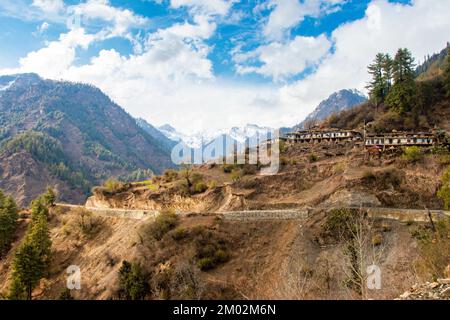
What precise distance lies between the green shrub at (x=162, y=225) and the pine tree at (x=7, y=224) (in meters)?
30.9

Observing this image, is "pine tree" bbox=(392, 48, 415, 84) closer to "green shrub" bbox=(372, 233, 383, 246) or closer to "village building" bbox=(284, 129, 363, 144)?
"village building" bbox=(284, 129, 363, 144)

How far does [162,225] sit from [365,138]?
31.9m

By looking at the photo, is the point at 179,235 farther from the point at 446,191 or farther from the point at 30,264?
the point at 446,191

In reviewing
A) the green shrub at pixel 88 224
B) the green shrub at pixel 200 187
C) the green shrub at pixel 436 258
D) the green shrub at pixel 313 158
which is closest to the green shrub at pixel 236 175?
the green shrub at pixel 200 187

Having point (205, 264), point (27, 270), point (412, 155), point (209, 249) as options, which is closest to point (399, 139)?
point (412, 155)

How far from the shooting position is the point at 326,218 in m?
32.5

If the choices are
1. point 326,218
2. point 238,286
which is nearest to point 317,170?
point 326,218

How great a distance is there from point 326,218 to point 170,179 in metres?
28.2

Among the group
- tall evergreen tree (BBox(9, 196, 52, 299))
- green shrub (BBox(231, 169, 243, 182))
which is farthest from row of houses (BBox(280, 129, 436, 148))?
tall evergreen tree (BBox(9, 196, 52, 299))

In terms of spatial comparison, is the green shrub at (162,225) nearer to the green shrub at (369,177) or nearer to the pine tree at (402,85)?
the green shrub at (369,177)

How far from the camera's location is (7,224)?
54.4m

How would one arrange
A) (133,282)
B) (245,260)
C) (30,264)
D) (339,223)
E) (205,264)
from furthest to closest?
(30,264)
(339,223)
(245,260)
(205,264)
(133,282)
